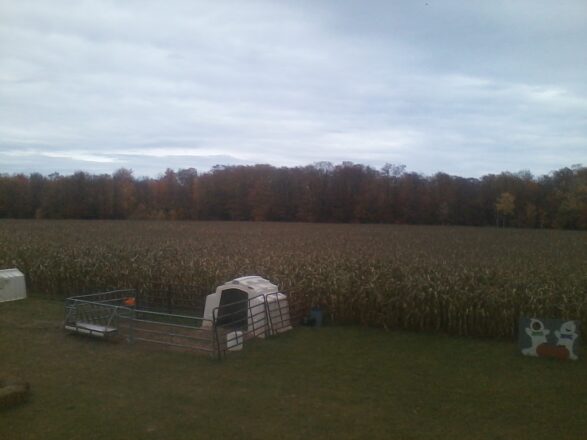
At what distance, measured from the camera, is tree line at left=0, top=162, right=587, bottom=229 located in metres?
79.8

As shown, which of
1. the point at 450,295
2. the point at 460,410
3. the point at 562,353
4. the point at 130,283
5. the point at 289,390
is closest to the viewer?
the point at 460,410

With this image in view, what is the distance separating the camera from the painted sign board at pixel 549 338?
8766 mm

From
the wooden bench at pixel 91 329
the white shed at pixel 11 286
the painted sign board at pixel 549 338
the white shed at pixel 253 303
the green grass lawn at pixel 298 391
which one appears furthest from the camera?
the white shed at pixel 11 286

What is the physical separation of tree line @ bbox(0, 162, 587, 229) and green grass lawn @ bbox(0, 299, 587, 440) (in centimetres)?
7206

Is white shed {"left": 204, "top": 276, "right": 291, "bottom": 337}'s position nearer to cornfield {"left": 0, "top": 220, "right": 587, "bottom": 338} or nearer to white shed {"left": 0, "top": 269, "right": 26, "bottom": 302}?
cornfield {"left": 0, "top": 220, "right": 587, "bottom": 338}

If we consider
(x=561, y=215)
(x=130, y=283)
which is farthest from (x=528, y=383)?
(x=561, y=215)

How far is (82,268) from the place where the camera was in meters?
16.8

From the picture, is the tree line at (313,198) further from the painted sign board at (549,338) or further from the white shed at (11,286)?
the painted sign board at (549,338)

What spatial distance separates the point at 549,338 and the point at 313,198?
74.9 meters

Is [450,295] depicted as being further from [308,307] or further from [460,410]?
[460,410]

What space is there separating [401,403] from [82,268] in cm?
1344

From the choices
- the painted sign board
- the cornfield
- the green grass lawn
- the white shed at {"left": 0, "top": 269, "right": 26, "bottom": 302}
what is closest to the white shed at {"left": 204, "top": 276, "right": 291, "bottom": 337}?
the green grass lawn

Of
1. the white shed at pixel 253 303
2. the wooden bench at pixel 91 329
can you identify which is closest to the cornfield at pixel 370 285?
the white shed at pixel 253 303

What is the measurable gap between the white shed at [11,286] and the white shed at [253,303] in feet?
25.6
